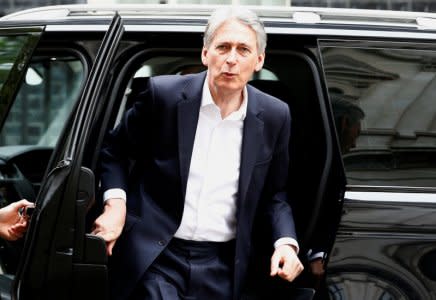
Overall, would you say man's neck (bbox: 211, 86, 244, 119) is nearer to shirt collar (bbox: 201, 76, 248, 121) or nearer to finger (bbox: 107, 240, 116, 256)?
shirt collar (bbox: 201, 76, 248, 121)

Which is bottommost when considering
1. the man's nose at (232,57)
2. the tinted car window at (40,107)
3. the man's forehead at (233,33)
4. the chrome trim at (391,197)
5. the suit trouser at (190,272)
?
the suit trouser at (190,272)

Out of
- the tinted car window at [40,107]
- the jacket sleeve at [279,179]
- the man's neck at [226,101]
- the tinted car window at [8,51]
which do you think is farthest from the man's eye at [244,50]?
the tinted car window at [40,107]

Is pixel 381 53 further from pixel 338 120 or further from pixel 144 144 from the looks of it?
pixel 144 144

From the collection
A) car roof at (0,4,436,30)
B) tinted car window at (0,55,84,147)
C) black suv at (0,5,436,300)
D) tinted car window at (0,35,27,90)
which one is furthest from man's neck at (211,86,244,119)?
tinted car window at (0,55,84,147)

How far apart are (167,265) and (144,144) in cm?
39

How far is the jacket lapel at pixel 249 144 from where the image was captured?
2818 millimetres

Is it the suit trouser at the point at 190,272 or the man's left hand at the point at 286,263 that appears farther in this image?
the suit trouser at the point at 190,272

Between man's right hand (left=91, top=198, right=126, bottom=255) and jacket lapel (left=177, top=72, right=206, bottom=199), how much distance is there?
0.20m

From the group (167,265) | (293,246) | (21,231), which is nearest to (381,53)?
(293,246)

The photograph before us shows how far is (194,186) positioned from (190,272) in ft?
0.88

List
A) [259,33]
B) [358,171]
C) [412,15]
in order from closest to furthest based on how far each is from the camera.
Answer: [259,33] → [358,171] → [412,15]

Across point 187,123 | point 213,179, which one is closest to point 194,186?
point 213,179

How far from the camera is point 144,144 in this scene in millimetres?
2924

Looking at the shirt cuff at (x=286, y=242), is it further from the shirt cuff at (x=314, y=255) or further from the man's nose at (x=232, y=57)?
the man's nose at (x=232, y=57)
